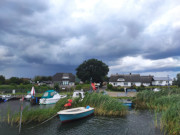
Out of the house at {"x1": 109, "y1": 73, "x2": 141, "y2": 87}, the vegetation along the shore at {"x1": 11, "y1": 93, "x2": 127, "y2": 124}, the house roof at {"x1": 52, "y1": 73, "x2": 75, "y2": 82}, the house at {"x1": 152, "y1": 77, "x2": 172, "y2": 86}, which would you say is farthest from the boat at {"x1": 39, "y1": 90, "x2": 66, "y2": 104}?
the house at {"x1": 152, "y1": 77, "x2": 172, "y2": 86}

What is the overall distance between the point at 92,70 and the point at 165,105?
149ft

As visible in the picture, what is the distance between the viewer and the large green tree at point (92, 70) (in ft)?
207

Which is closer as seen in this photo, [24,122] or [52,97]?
[24,122]

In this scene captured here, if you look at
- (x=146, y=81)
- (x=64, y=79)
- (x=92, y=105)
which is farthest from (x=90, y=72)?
(x=92, y=105)

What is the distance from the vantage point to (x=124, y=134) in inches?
477

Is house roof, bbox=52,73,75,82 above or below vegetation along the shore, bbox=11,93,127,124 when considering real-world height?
above

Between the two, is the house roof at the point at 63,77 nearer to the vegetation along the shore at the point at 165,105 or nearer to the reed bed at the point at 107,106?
the vegetation along the shore at the point at 165,105

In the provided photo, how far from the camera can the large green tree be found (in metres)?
63.2

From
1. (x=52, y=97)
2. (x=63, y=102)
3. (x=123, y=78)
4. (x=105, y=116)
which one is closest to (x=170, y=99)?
(x=105, y=116)

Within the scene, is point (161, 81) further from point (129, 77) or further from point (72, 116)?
point (72, 116)

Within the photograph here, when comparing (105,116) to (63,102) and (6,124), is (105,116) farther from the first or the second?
(6,124)

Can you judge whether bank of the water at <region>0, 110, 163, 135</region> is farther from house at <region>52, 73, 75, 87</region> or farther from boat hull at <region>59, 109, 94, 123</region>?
house at <region>52, 73, 75, 87</region>

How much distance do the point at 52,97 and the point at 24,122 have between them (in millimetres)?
17574

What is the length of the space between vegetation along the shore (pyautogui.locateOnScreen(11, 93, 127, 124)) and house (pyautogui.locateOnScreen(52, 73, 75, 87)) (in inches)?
1936
